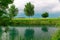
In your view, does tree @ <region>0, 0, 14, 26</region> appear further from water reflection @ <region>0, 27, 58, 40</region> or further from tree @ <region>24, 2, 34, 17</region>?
tree @ <region>24, 2, 34, 17</region>

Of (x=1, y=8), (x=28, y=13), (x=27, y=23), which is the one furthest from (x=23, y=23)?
(x=1, y=8)

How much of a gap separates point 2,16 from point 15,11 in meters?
93.3

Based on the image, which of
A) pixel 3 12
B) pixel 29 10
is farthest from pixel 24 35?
pixel 29 10

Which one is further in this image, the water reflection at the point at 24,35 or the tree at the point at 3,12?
the water reflection at the point at 24,35

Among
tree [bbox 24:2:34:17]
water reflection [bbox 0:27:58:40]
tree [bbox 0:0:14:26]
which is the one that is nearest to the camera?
tree [bbox 0:0:14:26]

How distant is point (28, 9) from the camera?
106 meters

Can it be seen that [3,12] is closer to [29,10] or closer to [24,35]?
[24,35]

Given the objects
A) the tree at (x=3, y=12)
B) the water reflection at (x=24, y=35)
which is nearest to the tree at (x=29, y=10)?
the water reflection at (x=24, y=35)

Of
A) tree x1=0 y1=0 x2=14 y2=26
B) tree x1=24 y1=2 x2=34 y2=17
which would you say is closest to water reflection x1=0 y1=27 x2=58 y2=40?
tree x1=0 y1=0 x2=14 y2=26

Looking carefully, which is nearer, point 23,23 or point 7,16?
point 7,16

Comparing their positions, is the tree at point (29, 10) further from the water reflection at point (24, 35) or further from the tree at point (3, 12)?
the tree at point (3, 12)

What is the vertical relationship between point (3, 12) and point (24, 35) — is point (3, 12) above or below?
above

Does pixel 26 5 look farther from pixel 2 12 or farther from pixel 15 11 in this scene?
pixel 2 12

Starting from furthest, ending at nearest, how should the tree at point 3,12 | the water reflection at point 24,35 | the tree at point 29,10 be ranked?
the tree at point 29,10
the water reflection at point 24,35
the tree at point 3,12
